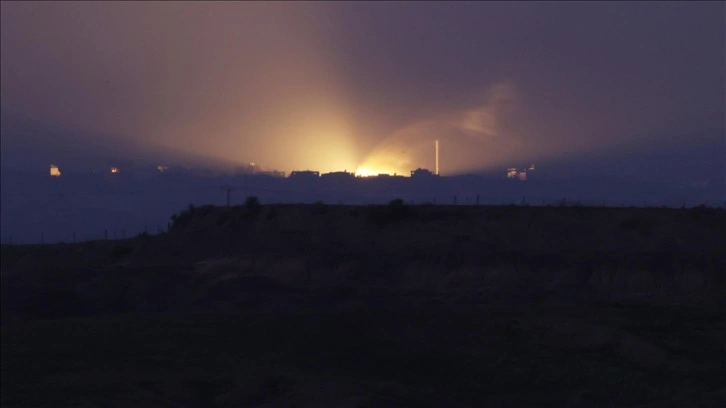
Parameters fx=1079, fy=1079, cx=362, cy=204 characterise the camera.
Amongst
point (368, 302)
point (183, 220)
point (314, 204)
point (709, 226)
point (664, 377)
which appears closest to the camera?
point (664, 377)

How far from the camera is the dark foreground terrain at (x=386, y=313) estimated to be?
86.8ft

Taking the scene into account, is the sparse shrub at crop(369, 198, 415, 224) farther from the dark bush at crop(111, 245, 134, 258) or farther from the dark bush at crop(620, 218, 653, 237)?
the dark bush at crop(111, 245, 134, 258)

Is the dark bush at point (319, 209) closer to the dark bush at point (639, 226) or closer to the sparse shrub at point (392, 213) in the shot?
the sparse shrub at point (392, 213)

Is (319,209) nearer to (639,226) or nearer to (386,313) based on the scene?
(639,226)

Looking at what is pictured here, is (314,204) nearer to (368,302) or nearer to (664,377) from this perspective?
(368,302)

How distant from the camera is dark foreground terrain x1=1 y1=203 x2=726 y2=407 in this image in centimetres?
2645

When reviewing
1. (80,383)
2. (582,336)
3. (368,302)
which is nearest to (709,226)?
(368,302)

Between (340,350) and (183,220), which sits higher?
(183,220)

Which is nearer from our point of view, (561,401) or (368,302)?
(561,401)

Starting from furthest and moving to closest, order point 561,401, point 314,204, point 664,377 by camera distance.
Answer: point 314,204 → point 664,377 → point 561,401

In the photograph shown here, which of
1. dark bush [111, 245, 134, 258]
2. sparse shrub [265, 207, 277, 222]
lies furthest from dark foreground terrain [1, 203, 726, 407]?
dark bush [111, 245, 134, 258]

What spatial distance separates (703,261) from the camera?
1729 inches

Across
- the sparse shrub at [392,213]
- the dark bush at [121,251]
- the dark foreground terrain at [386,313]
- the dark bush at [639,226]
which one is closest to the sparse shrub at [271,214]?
the dark foreground terrain at [386,313]

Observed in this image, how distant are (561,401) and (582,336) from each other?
6.64m
